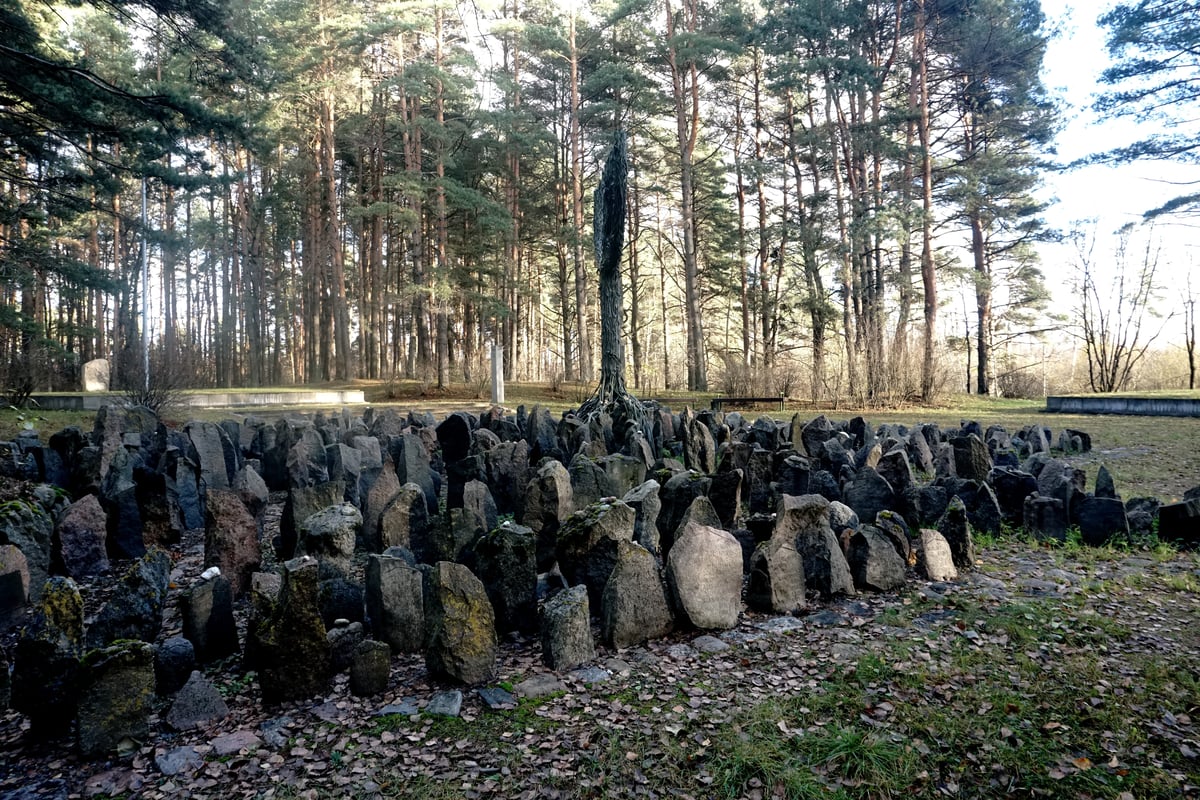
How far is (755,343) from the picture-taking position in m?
24.2

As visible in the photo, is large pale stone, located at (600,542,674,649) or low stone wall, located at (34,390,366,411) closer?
large pale stone, located at (600,542,674,649)

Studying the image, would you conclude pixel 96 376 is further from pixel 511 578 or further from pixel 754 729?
pixel 754 729

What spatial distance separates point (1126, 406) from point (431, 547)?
45.0 feet

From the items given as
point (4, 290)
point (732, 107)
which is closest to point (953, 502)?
point (732, 107)

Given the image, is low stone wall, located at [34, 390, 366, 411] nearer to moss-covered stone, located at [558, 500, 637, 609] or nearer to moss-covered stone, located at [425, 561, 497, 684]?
moss-covered stone, located at [558, 500, 637, 609]

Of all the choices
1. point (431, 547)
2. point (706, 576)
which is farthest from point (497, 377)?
point (706, 576)

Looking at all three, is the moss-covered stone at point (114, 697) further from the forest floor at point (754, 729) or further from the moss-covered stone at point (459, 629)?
the moss-covered stone at point (459, 629)

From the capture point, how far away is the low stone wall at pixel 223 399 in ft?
43.8

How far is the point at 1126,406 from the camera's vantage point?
12.2 m

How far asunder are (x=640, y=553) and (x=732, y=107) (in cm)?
2636

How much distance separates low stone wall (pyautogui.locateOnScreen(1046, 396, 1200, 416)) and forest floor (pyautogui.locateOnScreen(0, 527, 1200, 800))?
11025mm

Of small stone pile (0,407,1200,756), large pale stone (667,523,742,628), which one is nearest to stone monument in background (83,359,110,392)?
small stone pile (0,407,1200,756)

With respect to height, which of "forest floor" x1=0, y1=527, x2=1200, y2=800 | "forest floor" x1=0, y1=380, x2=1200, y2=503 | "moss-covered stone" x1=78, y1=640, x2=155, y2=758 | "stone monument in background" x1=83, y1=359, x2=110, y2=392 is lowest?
"forest floor" x1=0, y1=527, x2=1200, y2=800

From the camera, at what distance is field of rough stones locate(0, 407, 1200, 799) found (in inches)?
79.7
